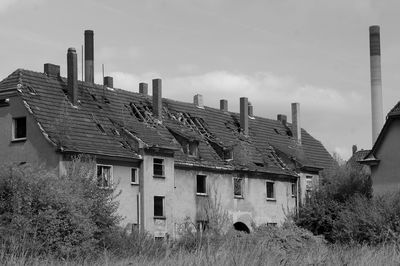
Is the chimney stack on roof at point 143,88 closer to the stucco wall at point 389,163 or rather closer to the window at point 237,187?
the window at point 237,187

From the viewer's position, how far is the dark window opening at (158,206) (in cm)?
4534

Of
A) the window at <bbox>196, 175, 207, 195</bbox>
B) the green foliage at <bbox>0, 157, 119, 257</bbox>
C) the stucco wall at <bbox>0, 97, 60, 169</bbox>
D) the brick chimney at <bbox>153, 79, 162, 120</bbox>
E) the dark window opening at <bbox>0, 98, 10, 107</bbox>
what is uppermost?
the brick chimney at <bbox>153, 79, 162, 120</bbox>

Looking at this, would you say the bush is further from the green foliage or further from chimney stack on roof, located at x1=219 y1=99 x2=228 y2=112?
chimney stack on roof, located at x1=219 y1=99 x2=228 y2=112

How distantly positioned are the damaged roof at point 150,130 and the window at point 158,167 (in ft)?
3.03

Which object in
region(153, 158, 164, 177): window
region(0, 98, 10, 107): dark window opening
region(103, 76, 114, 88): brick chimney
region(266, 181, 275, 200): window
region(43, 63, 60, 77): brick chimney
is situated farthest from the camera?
region(103, 76, 114, 88): brick chimney

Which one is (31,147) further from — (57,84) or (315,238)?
(315,238)

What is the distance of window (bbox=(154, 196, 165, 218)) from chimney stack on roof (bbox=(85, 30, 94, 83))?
11221mm

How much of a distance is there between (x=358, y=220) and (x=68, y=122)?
16099mm

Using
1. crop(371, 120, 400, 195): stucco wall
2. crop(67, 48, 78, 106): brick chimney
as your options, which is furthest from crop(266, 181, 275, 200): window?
crop(67, 48, 78, 106): brick chimney

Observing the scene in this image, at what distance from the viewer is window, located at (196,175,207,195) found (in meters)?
49.1

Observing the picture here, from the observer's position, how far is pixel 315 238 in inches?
1581

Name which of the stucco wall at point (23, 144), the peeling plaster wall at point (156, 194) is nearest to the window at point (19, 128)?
the stucco wall at point (23, 144)

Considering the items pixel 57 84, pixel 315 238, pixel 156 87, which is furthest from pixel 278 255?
pixel 156 87

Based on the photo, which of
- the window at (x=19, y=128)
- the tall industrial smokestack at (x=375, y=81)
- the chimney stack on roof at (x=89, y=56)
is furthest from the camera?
the chimney stack on roof at (x=89, y=56)
